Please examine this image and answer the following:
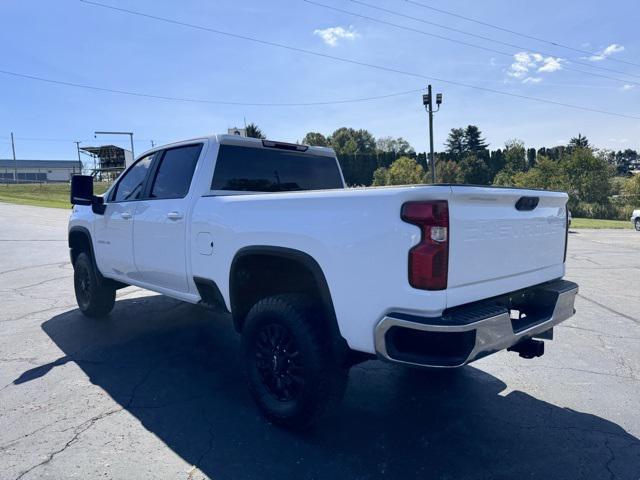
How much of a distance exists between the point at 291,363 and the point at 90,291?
375 cm

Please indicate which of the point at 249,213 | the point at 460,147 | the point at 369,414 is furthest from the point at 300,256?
the point at 460,147

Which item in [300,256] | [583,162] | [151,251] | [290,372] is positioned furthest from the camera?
[583,162]

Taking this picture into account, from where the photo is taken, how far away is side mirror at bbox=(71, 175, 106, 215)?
5018 mm

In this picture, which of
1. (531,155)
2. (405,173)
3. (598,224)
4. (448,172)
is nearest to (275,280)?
(598,224)

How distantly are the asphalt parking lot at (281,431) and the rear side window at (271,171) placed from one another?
1.73 m

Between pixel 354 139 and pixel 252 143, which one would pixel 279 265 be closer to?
pixel 252 143

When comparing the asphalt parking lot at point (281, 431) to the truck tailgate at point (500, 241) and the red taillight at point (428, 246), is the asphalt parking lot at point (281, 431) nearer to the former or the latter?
the truck tailgate at point (500, 241)

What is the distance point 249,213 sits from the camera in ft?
10.8

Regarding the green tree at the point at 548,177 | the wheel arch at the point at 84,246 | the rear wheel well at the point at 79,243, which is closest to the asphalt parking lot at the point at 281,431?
the wheel arch at the point at 84,246

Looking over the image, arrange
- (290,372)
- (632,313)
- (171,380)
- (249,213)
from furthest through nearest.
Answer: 1. (632,313)
2. (171,380)
3. (249,213)
4. (290,372)

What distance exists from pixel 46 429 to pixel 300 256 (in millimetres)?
2166

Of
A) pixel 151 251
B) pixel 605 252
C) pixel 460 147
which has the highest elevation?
pixel 460 147

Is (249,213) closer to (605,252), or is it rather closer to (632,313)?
(632,313)

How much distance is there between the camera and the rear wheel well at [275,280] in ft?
9.25
